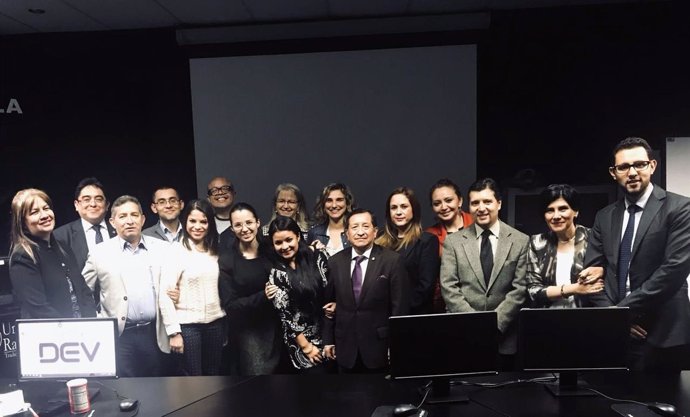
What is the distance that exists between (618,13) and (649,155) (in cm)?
225

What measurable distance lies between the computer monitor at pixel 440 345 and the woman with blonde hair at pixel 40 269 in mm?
2123

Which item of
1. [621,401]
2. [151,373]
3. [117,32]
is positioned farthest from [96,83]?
[621,401]

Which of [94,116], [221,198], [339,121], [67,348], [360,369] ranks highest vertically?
[94,116]

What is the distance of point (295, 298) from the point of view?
2.80 meters

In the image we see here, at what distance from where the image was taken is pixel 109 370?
212 centimetres

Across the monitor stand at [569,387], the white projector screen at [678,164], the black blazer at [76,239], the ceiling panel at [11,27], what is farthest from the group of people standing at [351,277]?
the ceiling panel at [11,27]

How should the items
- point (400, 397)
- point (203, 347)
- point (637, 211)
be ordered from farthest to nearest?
point (203, 347) → point (637, 211) → point (400, 397)

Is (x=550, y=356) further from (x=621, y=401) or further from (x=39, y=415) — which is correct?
(x=39, y=415)

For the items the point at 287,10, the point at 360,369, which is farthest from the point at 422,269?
the point at 287,10

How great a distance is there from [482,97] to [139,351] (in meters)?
3.42

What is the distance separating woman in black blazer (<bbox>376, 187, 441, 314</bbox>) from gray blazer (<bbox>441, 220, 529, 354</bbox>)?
0.13m

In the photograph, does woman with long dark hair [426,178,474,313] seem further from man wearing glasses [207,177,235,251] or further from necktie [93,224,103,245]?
necktie [93,224,103,245]

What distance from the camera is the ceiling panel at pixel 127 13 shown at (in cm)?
378

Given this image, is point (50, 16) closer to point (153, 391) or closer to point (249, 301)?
point (249, 301)
